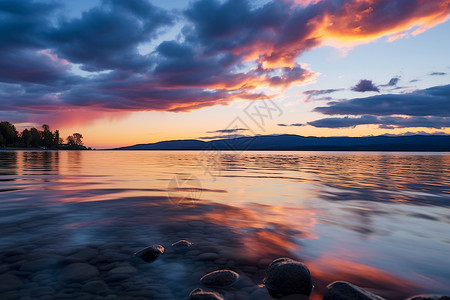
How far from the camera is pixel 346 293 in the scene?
3.55 meters

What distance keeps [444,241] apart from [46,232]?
10375 millimetres

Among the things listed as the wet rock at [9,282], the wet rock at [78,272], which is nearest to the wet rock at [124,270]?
the wet rock at [78,272]

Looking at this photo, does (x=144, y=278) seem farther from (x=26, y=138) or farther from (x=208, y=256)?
(x=26, y=138)

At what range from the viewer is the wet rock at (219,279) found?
410cm

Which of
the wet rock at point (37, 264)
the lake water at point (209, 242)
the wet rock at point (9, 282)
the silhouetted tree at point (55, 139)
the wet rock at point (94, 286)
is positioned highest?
the silhouetted tree at point (55, 139)

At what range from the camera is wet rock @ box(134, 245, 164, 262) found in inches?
196

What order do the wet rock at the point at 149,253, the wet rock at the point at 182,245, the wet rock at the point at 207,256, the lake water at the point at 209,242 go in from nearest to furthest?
the lake water at the point at 209,242 < the wet rock at the point at 149,253 < the wet rock at the point at 207,256 < the wet rock at the point at 182,245

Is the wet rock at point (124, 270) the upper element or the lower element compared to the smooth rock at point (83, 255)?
lower

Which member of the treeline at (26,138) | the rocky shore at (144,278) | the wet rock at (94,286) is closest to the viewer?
the rocky shore at (144,278)

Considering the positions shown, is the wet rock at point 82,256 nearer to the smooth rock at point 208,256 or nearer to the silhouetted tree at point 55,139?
the smooth rock at point 208,256

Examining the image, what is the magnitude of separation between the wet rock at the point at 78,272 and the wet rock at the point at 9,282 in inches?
23.7

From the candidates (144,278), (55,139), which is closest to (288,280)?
(144,278)

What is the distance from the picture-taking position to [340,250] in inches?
230

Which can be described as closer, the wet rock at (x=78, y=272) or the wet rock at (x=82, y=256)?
the wet rock at (x=78, y=272)
